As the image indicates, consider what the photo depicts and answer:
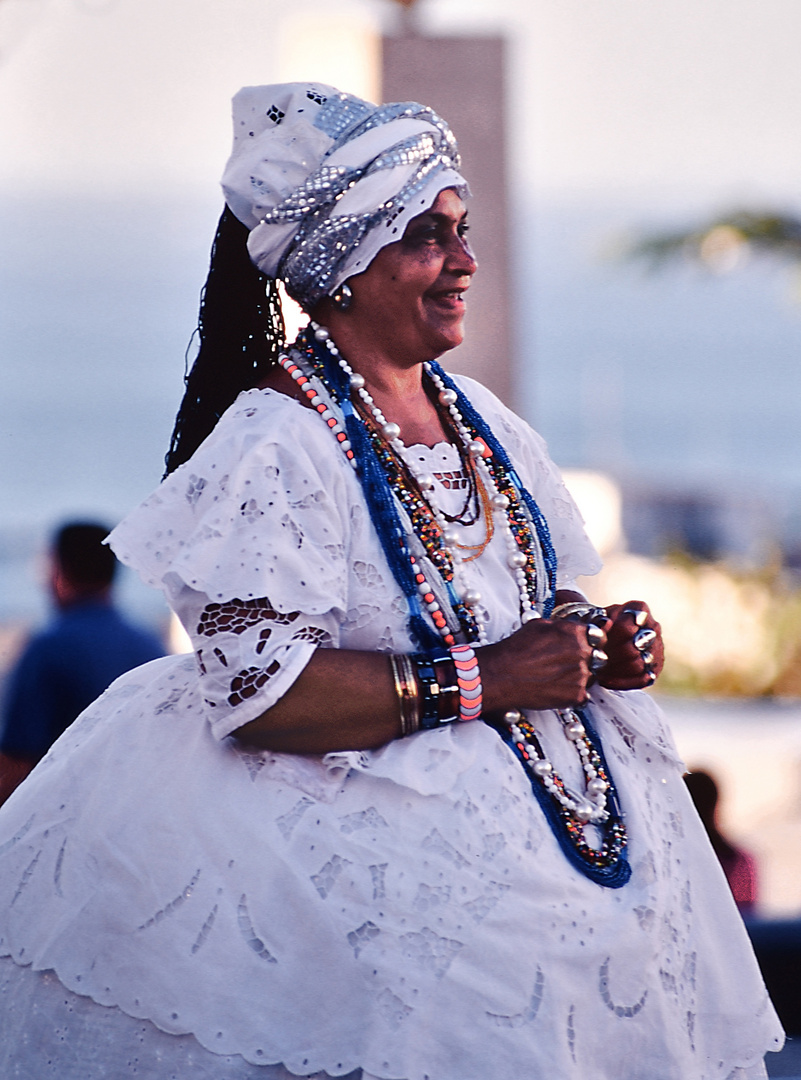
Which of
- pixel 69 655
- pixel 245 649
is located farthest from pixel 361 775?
pixel 69 655

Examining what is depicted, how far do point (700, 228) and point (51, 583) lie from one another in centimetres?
1027

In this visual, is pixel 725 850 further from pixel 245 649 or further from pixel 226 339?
pixel 245 649

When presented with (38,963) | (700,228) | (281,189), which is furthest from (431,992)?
(700,228)

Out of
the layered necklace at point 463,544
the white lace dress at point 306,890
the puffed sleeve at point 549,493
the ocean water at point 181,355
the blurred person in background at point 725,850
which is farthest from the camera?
the ocean water at point 181,355

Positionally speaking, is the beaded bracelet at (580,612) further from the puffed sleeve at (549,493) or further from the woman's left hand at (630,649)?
the puffed sleeve at (549,493)

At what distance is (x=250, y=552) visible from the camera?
7.48 feet

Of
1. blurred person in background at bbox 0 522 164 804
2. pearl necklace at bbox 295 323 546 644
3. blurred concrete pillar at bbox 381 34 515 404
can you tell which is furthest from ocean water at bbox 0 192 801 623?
pearl necklace at bbox 295 323 546 644

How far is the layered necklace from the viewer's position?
2.41 meters

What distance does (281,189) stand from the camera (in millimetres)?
2523

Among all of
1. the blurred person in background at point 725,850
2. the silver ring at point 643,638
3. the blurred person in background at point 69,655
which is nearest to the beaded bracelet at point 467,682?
the silver ring at point 643,638

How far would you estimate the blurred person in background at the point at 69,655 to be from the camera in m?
4.53

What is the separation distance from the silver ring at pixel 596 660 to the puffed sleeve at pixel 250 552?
→ 0.40 m

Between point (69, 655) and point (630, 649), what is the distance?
8.36ft

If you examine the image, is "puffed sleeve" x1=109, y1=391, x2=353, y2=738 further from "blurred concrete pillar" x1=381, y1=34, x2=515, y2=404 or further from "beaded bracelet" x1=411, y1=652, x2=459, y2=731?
"blurred concrete pillar" x1=381, y1=34, x2=515, y2=404
